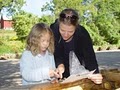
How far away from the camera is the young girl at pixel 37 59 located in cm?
249

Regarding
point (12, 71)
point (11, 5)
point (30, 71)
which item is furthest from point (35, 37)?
point (11, 5)

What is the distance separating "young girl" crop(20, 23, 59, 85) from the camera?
2486mm

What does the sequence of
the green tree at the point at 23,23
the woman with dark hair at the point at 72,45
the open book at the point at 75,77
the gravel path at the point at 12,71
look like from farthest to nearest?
the green tree at the point at 23,23, the gravel path at the point at 12,71, the woman with dark hair at the point at 72,45, the open book at the point at 75,77

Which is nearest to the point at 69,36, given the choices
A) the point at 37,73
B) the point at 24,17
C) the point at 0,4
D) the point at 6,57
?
the point at 37,73

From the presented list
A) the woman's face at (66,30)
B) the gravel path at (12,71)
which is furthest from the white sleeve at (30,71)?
the gravel path at (12,71)

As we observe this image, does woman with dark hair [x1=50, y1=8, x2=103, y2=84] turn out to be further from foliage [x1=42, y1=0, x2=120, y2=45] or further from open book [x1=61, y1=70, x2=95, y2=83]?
foliage [x1=42, y1=0, x2=120, y2=45]

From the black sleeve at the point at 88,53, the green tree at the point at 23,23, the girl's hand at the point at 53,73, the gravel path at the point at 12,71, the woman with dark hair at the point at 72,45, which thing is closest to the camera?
the girl's hand at the point at 53,73

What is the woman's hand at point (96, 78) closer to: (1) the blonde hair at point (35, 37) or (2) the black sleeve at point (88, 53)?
(2) the black sleeve at point (88, 53)

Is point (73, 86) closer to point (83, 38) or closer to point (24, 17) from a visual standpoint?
point (83, 38)

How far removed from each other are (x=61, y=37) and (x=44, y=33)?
1.10 ft

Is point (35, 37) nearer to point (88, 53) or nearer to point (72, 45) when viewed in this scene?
point (72, 45)

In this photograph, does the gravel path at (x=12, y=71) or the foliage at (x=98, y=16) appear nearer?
the gravel path at (x=12, y=71)

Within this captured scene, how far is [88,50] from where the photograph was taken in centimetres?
291

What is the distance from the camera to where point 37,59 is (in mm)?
2576
